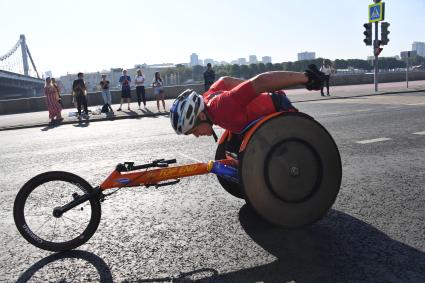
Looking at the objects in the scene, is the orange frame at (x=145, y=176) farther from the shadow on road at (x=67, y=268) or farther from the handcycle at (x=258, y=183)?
the shadow on road at (x=67, y=268)

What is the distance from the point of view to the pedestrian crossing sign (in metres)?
20.7

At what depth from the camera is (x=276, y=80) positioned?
3.10 m

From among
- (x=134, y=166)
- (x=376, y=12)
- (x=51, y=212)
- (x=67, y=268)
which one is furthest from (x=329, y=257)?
(x=376, y=12)

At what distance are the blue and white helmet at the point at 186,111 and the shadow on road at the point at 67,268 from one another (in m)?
1.25

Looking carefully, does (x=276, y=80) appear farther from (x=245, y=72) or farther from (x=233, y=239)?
(x=245, y=72)

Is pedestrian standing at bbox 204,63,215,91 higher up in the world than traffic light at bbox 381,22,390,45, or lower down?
lower down

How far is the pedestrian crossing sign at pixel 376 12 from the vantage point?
67.9 ft

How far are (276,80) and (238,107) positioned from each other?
1.22ft

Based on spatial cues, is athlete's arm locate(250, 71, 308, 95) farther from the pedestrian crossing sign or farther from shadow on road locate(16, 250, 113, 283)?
the pedestrian crossing sign

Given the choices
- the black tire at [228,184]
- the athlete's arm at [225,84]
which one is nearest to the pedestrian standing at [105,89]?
the black tire at [228,184]

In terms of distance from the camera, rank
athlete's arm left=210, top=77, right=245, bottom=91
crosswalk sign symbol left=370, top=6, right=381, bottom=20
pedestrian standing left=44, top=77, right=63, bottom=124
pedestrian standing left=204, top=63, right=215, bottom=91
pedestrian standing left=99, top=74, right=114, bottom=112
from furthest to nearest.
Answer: crosswalk sign symbol left=370, top=6, right=381, bottom=20
pedestrian standing left=204, top=63, right=215, bottom=91
pedestrian standing left=99, top=74, right=114, bottom=112
pedestrian standing left=44, top=77, right=63, bottom=124
athlete's arm left=210, top=77, right=245, bottom=91

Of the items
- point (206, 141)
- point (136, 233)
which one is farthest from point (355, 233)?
point (206, 141)

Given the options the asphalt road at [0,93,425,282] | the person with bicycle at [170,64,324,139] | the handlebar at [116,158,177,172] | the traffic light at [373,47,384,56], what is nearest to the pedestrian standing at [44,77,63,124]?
the asphalt road at [0,93,425,282]

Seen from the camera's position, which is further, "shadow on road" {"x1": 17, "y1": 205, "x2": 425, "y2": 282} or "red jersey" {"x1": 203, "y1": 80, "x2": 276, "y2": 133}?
"red jersey" {"x1": 203, "y1": 80, "x2": 276, "y2": 133}
